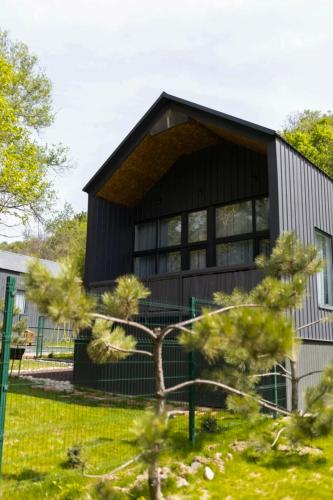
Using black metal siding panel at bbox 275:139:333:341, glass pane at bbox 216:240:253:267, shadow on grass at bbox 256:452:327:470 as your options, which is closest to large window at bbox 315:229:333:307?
black metal siding panel at bbox 275:139:333:341

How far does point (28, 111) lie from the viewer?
72.5ft

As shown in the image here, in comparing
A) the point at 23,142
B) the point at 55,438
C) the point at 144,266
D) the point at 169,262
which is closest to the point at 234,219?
the point at 169,262

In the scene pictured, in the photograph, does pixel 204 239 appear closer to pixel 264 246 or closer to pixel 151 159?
pixel 264 246

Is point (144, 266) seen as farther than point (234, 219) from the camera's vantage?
Yes

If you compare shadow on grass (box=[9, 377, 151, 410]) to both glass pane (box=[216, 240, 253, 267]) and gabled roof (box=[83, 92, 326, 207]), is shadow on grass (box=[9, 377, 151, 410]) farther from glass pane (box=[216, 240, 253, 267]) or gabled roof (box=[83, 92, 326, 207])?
gabled roof (box=[83, 92, 326, 207])

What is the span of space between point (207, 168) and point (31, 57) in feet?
48.2

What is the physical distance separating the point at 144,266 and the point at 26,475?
8168mm

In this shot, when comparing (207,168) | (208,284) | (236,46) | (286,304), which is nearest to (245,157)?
(207,168)

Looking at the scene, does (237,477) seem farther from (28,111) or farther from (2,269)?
(28,111)

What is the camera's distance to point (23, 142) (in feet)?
63.3

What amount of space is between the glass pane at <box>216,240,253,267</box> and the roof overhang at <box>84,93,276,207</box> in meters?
2.26

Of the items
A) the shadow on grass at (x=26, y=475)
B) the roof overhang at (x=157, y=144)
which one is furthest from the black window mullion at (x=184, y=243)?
the shadow on grass at (x=26, y=475)

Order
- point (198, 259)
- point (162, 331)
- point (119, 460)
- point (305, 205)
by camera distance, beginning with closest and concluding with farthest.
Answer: point (162, 331) → point (119, 460) → point (305, 205) → point (198, 259)

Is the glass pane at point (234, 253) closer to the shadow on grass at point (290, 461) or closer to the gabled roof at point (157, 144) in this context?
the gabled roof at point (157, 144)
